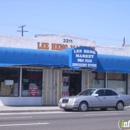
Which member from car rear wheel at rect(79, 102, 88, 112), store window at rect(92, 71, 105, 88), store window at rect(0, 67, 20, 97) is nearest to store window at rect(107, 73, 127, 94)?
store window at rect(92, 71, 105, 88)

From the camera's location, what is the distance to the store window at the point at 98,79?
2981 cm

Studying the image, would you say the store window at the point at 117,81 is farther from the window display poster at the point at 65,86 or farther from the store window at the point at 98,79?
the window display poster at the point at 65,86

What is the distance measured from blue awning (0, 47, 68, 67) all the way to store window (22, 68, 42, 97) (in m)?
1.26

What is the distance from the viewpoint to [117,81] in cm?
3127

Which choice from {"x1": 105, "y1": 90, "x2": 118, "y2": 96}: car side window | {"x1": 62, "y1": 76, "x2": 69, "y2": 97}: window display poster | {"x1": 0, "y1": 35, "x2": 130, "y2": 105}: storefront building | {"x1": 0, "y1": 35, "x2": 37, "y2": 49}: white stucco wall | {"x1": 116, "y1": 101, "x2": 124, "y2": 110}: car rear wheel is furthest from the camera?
{"x1": 62, "y1": 76, "x2": 69, "y2": 97}: window display poster

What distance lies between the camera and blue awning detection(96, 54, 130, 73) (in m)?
28.6

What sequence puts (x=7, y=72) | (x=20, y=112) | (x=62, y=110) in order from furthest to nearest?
(x=7, y=72), (x=62, y=110), (x=20, y=112)

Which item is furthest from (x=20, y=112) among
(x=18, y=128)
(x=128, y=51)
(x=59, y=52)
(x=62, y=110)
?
(x=128, y=51)

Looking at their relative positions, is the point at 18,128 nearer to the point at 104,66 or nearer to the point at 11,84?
the point at 11,84

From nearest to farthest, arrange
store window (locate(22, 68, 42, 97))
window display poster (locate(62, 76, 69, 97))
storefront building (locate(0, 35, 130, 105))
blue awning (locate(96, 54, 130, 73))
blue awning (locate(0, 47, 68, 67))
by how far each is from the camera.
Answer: blue awning (locate(0, 47, 68, 67)), storefront building (locate(0, 35, 130, 105)), store window (locate(22, 68, 42, 97)), window display poster (locate(62, 76, 69, 97)), blue awning (locate(96, 54, 130, 73))

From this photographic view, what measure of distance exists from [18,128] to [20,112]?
29.9 feet

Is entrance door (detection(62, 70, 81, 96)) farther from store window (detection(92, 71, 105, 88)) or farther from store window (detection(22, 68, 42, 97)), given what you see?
store window (detection(22, 68, 42, 97))

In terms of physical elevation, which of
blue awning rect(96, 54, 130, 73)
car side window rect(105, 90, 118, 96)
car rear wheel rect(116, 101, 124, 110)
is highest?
blue awning rect(96, 54, 130, 73)

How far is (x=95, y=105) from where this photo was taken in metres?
22.8
